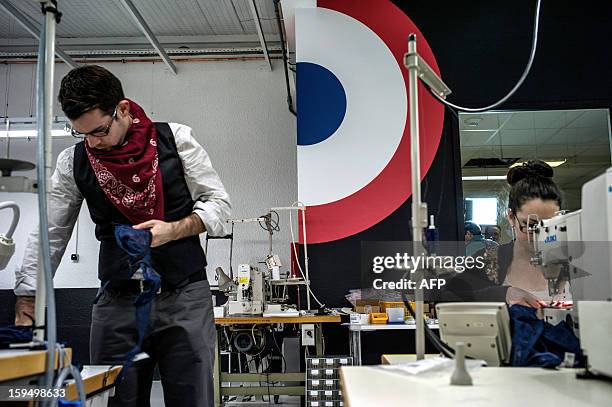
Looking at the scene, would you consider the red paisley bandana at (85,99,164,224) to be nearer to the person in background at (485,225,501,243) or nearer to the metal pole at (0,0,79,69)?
the metal pole at (0,0,79,69)

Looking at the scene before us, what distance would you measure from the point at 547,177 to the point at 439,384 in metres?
1.89

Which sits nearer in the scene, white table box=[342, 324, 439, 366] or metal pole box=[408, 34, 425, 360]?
metal pole box=[408, 34, 425, 360]

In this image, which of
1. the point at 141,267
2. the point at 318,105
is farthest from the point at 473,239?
the point at 141,267

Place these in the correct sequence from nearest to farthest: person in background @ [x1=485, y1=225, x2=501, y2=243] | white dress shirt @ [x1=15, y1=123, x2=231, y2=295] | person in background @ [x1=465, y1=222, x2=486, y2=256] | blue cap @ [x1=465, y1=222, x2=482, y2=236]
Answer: white dress shirt @ [x1=15, y1=123, x2=231, y2=295] < person in background @ [x1=465, y1=222, x2=486, y2=256] < blue cap @ [x1=465, y1=222, x2=482, y2=236] < person in background @ [x1=485, y1=225, x2=501, y2=243]

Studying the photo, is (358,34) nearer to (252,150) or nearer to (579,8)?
(579,8)

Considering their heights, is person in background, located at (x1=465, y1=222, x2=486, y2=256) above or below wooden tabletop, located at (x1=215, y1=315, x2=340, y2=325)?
above

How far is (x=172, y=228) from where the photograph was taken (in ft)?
5.04

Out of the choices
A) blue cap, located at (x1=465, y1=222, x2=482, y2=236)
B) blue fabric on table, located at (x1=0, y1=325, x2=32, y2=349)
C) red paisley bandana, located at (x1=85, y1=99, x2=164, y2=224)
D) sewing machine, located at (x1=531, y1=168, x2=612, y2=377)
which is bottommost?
blue fabric on table, located at (x1=0, y1=325, x2=32, y2=349)

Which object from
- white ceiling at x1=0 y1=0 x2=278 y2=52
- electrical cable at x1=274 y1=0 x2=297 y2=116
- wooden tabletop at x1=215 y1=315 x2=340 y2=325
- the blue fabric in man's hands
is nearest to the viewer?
the blue fabric in man's hands

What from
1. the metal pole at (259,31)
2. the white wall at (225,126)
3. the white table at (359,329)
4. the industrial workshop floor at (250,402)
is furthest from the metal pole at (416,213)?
the white wall at (225,126)

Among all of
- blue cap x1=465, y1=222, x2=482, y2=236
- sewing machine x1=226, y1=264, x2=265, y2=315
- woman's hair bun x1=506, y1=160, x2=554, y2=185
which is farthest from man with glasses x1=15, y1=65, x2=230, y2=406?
blue cap x1=465, y1=222, x2=482, y2=236

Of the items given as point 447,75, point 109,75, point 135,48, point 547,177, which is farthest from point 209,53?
point 109,75

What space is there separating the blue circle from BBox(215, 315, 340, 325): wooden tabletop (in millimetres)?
1386

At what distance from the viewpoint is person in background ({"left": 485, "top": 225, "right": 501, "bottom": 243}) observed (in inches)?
174
